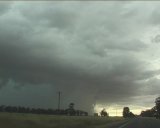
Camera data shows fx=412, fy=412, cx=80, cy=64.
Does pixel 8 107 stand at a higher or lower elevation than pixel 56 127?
higher

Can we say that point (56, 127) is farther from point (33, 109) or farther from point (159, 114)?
point (159, 114)

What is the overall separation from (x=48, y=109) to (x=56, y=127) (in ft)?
444

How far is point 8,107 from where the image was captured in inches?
6137

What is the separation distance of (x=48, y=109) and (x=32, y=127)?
5507 inches

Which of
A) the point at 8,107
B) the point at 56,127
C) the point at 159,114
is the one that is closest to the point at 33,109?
the point at 8,107

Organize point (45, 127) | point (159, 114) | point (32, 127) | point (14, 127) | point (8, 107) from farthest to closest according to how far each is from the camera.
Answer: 1. point (159, 114)
2. point (8, 107)
3. point (45, 127)
4. point (32, 127)
5. point (14, 127)

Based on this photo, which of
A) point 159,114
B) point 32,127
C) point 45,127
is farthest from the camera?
point 159,114

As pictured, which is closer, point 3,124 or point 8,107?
point 3,124

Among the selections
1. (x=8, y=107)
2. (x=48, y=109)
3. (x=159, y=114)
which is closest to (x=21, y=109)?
(x=8, y=107)

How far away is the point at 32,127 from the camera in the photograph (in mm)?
51750

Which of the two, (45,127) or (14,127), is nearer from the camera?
(14,127)

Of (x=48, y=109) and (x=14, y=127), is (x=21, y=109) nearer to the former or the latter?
(x=48, y=109)

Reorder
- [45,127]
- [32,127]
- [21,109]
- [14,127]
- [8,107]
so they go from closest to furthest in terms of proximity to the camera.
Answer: [14,127]
[32,127]
[45,127]
[8,107]
[21,109]

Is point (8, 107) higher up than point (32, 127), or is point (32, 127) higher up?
point (8, 107)
